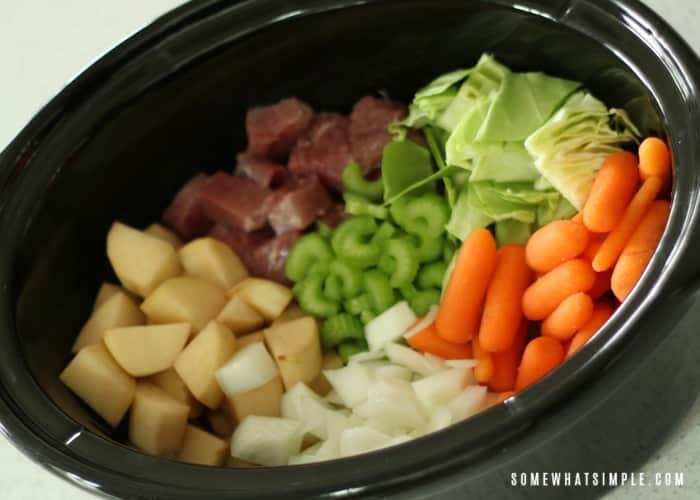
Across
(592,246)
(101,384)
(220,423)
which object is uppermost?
(592,246)

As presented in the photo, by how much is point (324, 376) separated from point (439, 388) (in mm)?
243

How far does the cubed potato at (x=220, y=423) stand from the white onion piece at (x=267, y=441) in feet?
0.33

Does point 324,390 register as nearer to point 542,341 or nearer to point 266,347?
point 266,347

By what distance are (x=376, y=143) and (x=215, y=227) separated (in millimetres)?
348


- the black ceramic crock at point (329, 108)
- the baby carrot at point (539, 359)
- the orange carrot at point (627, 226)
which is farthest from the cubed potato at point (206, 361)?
the orange carrot at point (627, 226)

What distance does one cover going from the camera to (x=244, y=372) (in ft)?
4.69

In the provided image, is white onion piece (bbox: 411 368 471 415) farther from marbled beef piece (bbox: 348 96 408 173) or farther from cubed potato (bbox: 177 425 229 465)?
marbled beef piece (bbox: 348 96 408 173)

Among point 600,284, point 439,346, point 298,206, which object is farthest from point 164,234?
point 600,284

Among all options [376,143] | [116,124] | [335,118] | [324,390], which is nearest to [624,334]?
[324,390]

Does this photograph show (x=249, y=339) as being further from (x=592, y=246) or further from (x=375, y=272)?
(x=592, y=246)

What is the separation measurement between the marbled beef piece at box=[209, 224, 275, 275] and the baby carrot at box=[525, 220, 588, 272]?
1.80 feet

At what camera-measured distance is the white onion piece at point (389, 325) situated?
1.46 metres

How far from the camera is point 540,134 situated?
4.58 feet

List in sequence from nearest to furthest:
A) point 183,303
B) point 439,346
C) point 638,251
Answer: point 638,251, point 439,346, point 183,303
